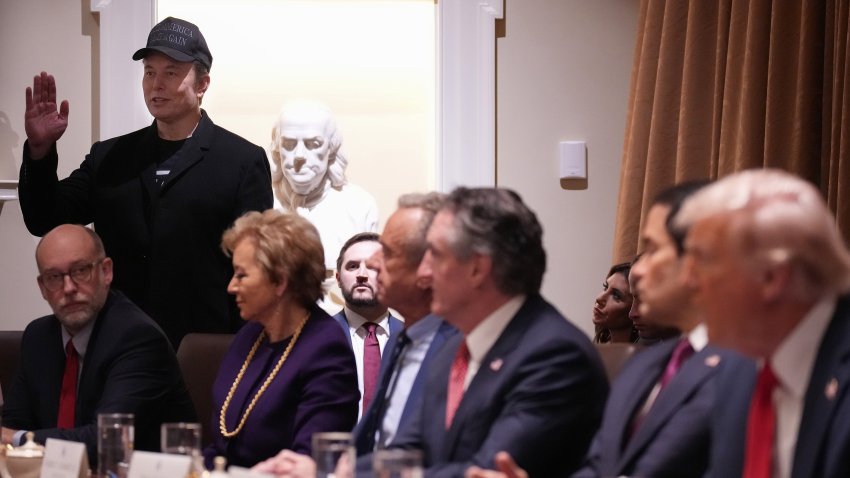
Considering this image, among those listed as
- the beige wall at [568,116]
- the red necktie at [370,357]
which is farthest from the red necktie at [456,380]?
the beige wall at [568,116]

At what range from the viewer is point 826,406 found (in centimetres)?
177

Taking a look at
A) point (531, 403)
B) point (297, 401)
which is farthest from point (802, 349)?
point (297, 401)

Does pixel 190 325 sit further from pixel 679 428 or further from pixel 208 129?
pixel 679 428

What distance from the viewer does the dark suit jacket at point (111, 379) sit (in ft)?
11.5

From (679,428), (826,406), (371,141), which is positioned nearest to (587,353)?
(679,428)

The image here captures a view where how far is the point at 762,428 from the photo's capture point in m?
1.92

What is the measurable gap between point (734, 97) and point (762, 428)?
2.60 meters

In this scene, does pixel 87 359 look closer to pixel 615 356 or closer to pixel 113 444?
pixel 113 444

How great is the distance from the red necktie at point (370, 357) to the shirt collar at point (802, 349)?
271 cm

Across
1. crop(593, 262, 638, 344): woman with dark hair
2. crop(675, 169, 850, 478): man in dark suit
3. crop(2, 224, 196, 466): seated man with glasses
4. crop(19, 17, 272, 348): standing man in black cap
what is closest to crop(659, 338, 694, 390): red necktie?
crop(675, 169, 850, 478): man in dark suit

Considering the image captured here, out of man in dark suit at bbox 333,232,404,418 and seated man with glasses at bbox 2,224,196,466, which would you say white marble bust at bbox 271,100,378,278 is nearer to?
man in dark suit at bbox 333,232,404,418

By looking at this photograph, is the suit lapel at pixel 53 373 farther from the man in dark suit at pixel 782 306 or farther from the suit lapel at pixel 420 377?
the man in dark suit at pixel 782 306

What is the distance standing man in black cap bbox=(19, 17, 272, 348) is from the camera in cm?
435

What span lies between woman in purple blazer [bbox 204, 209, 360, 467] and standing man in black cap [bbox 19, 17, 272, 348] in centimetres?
86
